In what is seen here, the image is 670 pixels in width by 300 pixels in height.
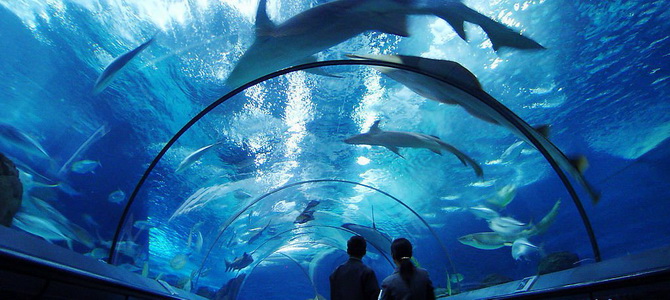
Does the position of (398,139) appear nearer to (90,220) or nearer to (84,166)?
(84,166)

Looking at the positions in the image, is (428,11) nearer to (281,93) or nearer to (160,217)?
(281,93)

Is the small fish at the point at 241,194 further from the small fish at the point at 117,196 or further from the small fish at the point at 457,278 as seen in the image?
the small fish at the point at 457,278

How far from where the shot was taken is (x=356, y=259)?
3422 mm

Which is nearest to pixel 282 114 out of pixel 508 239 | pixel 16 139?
pixel 16 139

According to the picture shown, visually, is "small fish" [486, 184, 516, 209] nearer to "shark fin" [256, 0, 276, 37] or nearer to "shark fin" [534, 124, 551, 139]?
"shark fin" [534, 124, 551, 139]

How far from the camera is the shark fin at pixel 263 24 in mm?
3414

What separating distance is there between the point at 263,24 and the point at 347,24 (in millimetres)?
857

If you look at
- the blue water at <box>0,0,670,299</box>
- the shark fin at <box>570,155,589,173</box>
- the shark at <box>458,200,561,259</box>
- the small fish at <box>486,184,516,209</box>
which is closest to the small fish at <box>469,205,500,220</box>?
the small fish at <box>486,184,516,209</box>

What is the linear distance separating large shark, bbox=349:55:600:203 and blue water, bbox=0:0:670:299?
1.05 metres

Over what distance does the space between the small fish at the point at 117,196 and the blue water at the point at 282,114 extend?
14cm

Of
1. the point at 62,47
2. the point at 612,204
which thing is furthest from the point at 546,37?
the point at 612,204

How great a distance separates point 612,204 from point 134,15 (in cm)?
1912

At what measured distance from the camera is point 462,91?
170 inches

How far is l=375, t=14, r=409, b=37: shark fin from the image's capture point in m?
3.47
